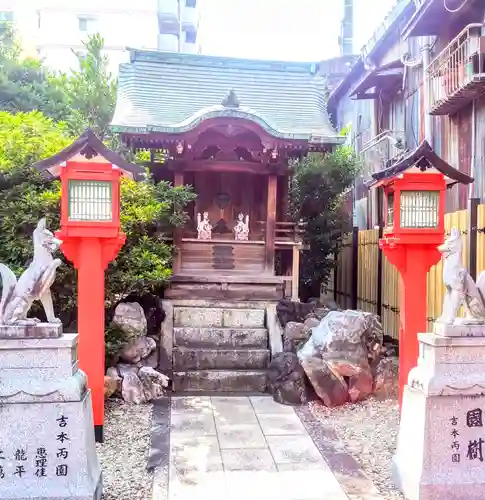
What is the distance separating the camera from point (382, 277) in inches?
481

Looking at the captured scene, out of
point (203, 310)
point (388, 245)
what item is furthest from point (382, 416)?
point (203, 310)

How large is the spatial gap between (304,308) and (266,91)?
672 centimetres

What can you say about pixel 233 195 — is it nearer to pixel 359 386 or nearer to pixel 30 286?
pixel 359 386

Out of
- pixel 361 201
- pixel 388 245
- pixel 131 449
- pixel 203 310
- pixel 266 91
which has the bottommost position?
pixel 131 449

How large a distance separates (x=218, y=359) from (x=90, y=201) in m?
4.05

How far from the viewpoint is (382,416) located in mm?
7672

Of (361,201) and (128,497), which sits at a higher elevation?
(361,201)

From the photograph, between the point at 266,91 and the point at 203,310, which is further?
the point at 266,91


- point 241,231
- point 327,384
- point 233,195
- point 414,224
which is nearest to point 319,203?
point 233,195

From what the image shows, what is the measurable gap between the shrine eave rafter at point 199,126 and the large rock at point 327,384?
518 cm

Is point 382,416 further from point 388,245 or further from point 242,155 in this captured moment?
point 242,155

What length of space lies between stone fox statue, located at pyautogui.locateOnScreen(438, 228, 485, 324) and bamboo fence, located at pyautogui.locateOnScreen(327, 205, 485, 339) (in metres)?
2.89

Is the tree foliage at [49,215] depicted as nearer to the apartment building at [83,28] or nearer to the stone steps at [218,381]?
the stone steps at [218,381]

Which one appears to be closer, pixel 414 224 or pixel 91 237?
pixel 91 237
